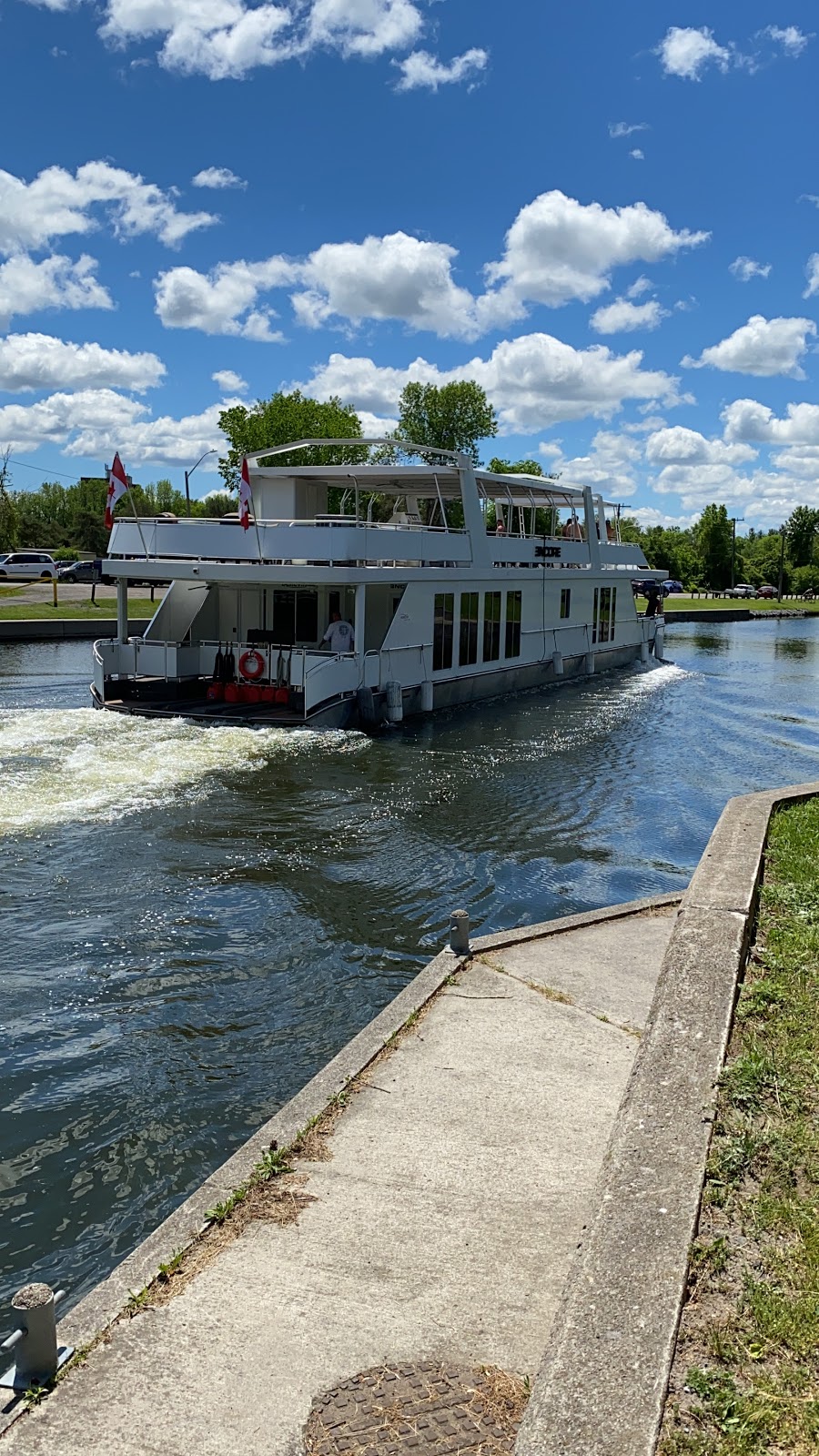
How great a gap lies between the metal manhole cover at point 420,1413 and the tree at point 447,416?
294 feet

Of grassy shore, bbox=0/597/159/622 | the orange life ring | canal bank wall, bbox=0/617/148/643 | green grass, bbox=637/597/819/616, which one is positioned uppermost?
green grass, bbox=637/597/819/616

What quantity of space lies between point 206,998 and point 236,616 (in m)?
16.9

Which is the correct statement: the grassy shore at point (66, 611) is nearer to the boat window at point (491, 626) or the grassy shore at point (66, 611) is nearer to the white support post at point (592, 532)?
the white support post at point (592, 532)

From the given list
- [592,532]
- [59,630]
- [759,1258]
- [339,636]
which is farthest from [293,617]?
[759,1258]

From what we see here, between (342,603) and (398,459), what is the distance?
60.0 m

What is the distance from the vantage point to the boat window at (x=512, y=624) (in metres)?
28.6

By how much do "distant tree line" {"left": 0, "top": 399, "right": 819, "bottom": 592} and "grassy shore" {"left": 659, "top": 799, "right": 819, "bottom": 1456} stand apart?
50.6 metres

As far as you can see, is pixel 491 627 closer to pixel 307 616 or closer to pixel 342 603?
pixel 342 603

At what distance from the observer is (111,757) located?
55.6 feet

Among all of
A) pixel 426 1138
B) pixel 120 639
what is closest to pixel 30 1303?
pixel 426 1138

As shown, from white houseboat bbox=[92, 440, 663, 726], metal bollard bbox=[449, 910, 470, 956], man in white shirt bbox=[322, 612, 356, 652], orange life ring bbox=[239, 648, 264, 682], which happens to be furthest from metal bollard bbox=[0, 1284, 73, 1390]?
man in white shirt bbox=[322, 612, 356, 652]

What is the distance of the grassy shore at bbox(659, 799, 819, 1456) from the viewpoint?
315 centimetres

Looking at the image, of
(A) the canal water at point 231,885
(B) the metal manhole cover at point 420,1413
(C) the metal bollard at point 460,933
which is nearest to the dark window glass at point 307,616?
(A) the canal water at point 231,885

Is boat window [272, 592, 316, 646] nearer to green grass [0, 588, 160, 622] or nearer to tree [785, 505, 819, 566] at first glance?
green grass [0, 588, 160, 622]
